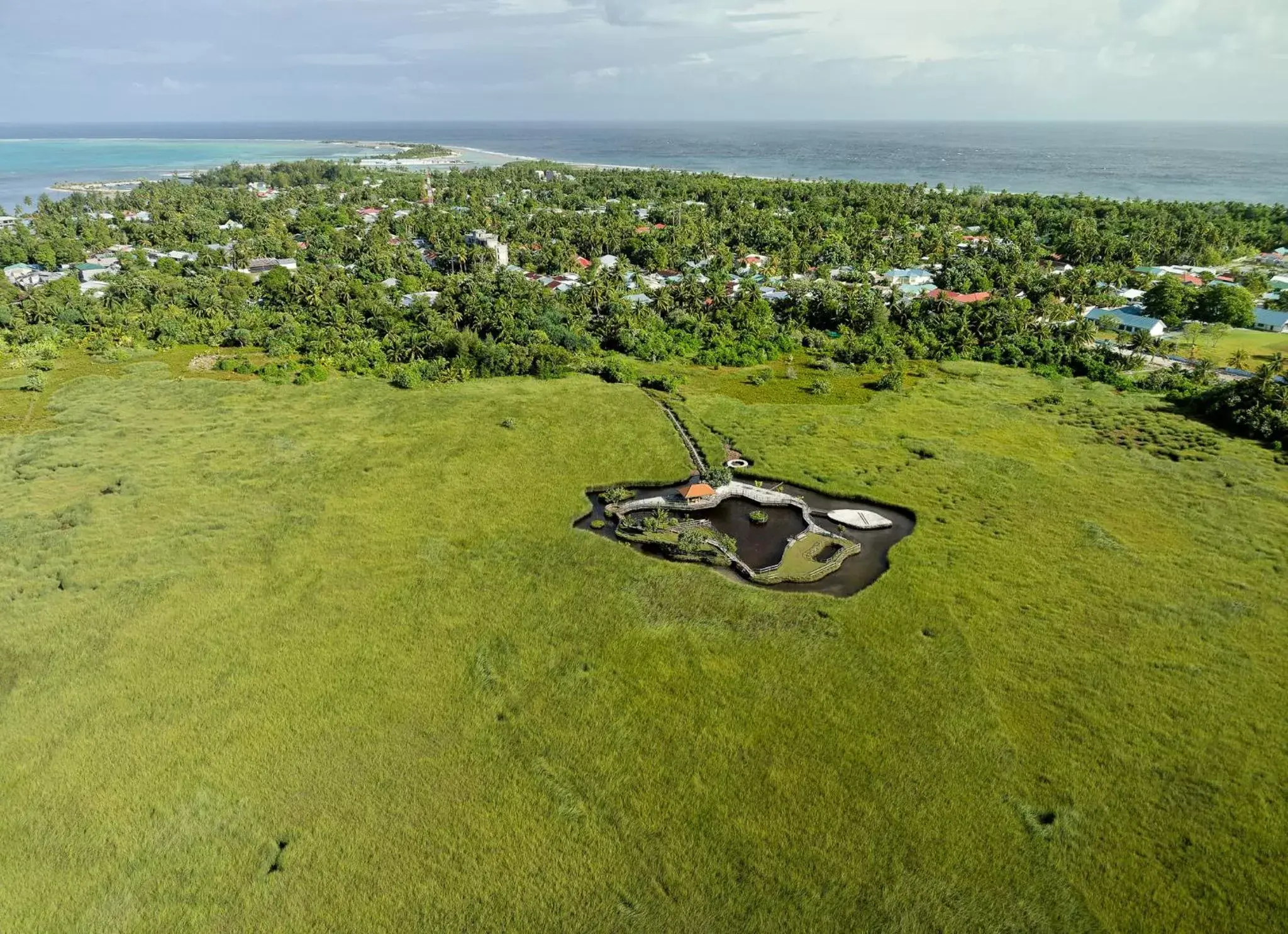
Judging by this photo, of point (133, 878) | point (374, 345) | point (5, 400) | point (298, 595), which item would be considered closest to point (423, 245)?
point (374, 345)

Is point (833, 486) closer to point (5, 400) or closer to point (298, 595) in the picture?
point (298, 595)

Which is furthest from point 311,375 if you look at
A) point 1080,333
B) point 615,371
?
point 1080,333

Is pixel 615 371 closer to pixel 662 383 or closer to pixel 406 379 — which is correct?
pixel 662 383

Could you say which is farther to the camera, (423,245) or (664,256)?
(423,245)

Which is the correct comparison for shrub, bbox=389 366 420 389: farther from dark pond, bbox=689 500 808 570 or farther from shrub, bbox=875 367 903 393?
shrub, bbox=875 367 903 393

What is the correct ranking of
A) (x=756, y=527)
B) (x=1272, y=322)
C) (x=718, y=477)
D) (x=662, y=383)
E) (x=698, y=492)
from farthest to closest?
(x=1272, y=322) < (x=662, y=383) < (x=718, y=477) < (x=698, y=492) < (x=756, y=527)

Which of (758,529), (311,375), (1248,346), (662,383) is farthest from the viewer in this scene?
(1248,346)

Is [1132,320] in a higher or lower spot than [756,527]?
higher
